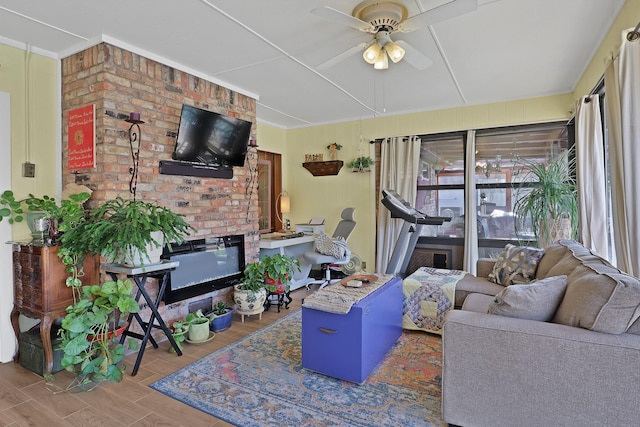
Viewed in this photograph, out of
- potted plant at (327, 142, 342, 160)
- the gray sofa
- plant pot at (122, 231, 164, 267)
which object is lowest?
the gray sofa

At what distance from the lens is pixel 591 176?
3.29 metres

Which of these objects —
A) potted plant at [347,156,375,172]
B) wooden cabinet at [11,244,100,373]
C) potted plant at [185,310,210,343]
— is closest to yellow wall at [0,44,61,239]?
wooden cabinet at [11,244,100,373]

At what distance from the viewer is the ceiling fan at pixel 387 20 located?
196cm

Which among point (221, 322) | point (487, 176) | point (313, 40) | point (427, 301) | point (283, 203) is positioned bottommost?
point (221, 322)

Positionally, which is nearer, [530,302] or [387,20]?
[530,302]

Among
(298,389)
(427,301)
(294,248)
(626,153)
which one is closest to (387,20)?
(626,153)

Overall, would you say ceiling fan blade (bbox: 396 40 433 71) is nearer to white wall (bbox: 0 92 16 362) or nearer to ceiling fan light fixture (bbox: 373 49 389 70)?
ceiling fan light fixture (bbox: 373 49 389 70)

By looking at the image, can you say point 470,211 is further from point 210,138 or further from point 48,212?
point 48,212

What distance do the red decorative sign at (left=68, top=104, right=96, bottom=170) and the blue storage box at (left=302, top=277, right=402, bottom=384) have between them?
2.11m

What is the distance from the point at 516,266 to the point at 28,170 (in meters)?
4.15

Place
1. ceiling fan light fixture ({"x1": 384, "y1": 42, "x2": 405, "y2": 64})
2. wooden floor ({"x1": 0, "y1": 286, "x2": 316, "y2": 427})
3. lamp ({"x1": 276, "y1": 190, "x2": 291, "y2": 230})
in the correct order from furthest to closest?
lamp ({"x1": 276, "y1": 190, "x2": 291, "y2": 230}), ceiling fan light fixture ({"x1": 384, "y1": 42, "x2": 405, "y2": 64}), wooden floor ({"x1": 0, "y1": 286, "x2": 316, "y2": 427})

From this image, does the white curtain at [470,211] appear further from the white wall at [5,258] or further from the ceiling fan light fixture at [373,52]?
the white wall at [5,258]

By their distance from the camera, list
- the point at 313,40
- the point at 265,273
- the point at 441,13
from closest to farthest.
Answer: the point at 441,13
the point at 313,40
the point at 265,273

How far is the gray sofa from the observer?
1.52 metres
